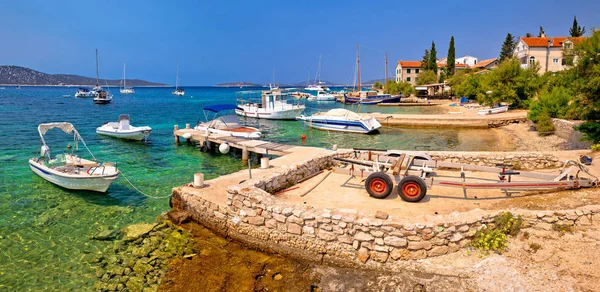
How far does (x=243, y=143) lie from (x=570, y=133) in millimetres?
19924

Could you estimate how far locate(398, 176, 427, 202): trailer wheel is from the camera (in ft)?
Result: 33.0

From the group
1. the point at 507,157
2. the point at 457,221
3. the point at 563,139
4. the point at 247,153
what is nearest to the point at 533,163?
the point at 507,157

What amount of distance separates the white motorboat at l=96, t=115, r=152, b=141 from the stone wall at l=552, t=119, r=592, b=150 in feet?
93.2

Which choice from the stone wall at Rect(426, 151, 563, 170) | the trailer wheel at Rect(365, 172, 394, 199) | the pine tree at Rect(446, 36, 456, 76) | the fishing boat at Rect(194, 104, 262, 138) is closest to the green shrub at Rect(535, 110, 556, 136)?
the stone wall at Rect(426, 151, 563, 170)

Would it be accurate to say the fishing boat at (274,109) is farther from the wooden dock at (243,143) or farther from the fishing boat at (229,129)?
the wooden dock at (243,143)

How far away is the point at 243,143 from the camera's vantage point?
2084 centimetres

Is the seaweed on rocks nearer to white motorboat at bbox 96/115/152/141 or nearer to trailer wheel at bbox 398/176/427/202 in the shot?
trailer wheel at bbox 398/176/427/202

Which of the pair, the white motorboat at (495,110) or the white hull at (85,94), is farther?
the white hull at (85,94)

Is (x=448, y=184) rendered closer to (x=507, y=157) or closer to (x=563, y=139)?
(x=507, y=157)

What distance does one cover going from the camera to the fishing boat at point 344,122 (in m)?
32.4

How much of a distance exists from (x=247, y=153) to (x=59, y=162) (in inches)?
357

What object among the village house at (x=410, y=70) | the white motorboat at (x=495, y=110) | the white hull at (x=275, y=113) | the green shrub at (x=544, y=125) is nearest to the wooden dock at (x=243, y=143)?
the white hull at (x=275, y=113)

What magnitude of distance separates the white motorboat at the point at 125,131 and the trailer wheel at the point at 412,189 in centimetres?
2268

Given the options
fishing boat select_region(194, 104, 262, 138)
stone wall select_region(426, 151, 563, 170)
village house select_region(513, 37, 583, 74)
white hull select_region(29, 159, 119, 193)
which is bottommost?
white hull select_region(29, 159, 119, 193)
